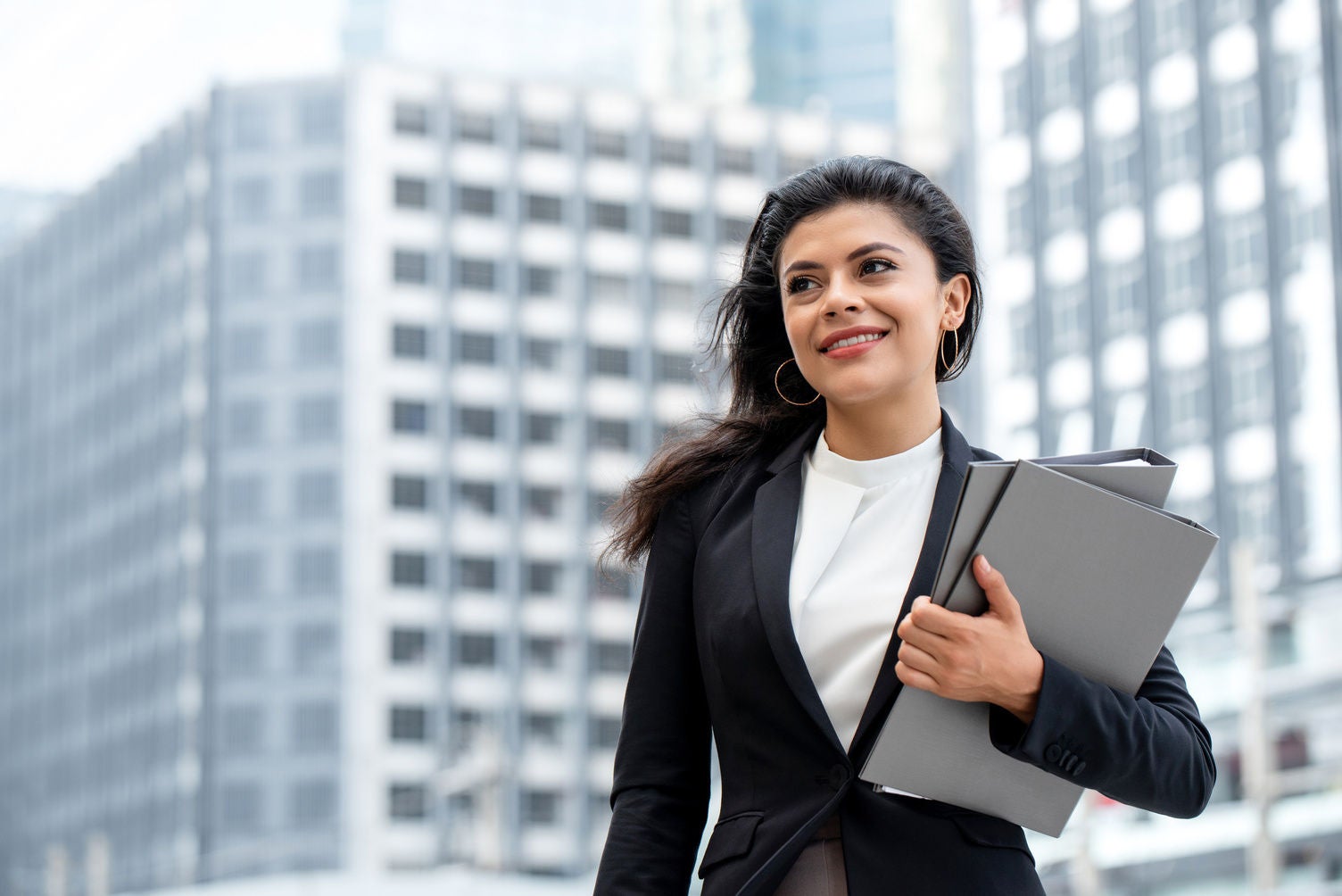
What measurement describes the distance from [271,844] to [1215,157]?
33.9 meters

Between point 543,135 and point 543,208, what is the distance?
8.40ft

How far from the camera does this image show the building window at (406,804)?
5416 centimetres

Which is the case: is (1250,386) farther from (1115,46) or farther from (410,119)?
(410,119)

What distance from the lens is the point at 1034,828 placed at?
1814 millimetres

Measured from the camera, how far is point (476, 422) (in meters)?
56.6

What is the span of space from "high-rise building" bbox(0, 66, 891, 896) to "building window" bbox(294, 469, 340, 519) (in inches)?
3.5

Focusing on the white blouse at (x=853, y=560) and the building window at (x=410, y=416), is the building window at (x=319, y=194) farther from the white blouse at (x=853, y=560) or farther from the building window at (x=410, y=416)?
the white blouse at (x=853, y=560)

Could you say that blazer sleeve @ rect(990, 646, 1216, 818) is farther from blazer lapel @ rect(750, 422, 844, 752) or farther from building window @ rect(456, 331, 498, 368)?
building window @ rect(456, 331, 498, 368)

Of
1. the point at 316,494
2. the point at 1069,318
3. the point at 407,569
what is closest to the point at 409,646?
the point at 407,569

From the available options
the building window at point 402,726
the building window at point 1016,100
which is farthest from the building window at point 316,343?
the building window at point 1016,100

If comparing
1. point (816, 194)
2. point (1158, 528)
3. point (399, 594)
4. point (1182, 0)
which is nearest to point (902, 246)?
point (816, 194)

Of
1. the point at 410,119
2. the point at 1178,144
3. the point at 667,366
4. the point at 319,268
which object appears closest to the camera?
the point at 1178,144

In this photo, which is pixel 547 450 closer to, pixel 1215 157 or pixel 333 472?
pixel 333 472

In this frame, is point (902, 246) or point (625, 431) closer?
point (902, 246)
